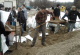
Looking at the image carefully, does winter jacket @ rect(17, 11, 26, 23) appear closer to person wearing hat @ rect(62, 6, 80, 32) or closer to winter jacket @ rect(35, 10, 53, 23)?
person wearing hat @ rect(62, 6, 80, 32)

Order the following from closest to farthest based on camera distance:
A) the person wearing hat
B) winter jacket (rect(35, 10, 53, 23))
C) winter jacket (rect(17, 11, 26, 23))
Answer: winter jacket (rect(35, 10, 53, 23)), the person wearing hat, winter jacket (rect(17, 11, 26, 23))

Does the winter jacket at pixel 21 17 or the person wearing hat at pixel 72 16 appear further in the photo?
the winter jacket at pixel 21 17

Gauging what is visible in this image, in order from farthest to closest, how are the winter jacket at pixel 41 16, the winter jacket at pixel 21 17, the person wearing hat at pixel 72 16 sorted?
1. the winter jacket at pixel 21 17
2. the person wearing hat at pixel 72 16
3. the winter jacket at pixel 41 16

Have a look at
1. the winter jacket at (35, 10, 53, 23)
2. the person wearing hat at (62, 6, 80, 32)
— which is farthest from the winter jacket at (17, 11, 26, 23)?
the winter jacket at (35, 10, 53, 23)

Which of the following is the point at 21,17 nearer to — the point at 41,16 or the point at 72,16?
the point at 72,16

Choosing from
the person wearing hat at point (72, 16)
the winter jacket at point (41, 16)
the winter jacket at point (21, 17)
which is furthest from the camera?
the winter jacket at point (21, 17)

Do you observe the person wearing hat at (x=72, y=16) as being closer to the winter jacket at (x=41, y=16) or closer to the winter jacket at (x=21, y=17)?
the winter jacket at (x=21, y=17)

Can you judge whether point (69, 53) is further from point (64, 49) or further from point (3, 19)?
point (3, 19)

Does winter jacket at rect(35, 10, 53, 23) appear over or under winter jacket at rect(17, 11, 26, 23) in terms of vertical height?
over

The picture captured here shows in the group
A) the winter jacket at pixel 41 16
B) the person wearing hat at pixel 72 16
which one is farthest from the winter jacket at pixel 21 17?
the winter jacket at pixel 41 16

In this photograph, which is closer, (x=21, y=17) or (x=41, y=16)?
(x=41, y=16)

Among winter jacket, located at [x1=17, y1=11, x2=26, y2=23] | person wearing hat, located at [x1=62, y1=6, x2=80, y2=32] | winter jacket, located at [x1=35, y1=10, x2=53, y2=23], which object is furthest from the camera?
winter jacket, located at [x1=17, y1=11, x2=26, y2=23]

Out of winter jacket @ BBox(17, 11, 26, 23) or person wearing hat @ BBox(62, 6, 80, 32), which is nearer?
person wearing hat @ BBox(62, 6, 80, 32)

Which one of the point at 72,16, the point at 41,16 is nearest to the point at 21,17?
the point at 72,16
